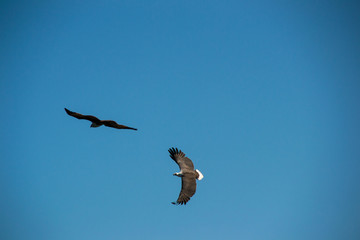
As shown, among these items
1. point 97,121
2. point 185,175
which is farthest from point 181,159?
point 97,121

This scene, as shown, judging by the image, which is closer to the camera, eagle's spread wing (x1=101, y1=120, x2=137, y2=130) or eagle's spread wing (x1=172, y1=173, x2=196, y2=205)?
eagle's spread wing (x1=101, y1=120, x2=137, y2=130)

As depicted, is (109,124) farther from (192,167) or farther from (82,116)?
(192,167)

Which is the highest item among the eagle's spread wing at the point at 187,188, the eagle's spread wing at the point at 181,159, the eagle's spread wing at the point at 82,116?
the eagle's spread wing at the point at 181,159

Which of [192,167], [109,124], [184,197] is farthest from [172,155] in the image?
[109,124]

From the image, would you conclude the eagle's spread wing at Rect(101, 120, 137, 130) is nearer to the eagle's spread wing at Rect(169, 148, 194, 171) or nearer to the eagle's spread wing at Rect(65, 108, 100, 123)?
the eagle's spread wing at Rect(65, 108, 100, 123)

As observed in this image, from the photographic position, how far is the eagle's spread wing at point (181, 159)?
3184 cm

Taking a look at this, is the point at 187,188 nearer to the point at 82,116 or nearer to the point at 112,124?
the point at 112,124

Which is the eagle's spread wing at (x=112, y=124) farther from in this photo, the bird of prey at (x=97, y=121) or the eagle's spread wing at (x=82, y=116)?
the eagle's spread wing at (x=82, y=116)

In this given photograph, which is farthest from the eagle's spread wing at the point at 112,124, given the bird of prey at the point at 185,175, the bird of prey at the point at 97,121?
the bird of prey at the point at 185,175

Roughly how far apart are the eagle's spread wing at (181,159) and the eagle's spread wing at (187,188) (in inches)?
38.5

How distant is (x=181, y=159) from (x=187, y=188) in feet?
9.86

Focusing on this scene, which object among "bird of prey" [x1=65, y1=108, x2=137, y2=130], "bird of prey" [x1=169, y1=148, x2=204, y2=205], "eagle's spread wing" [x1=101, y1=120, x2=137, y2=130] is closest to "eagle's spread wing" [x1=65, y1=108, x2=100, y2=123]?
"bird of prey" [x1=65, y1=108, x2=137, y2=130]

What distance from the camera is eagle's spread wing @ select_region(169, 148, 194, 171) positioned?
31844mm

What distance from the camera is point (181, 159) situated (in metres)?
32.6
